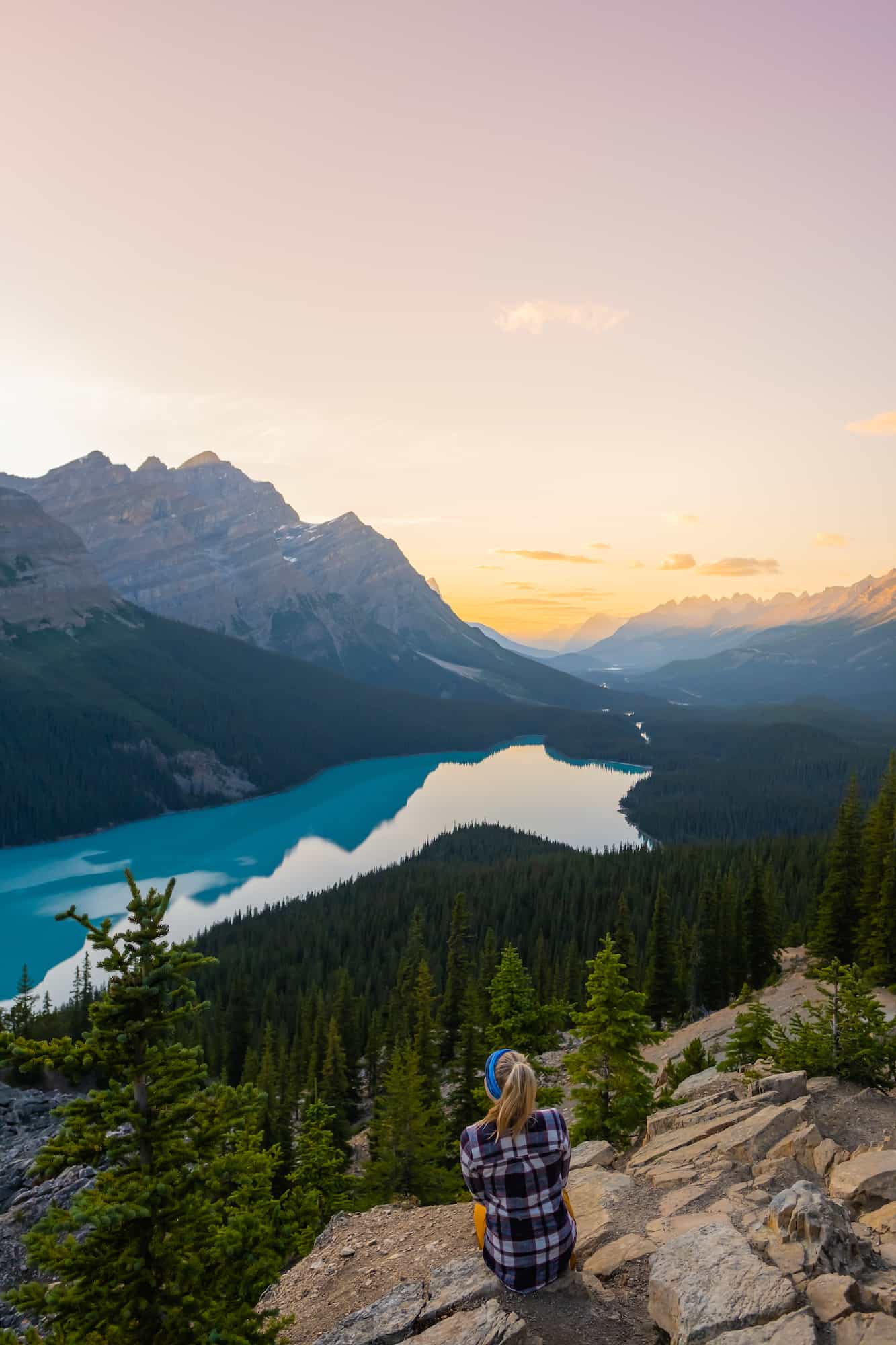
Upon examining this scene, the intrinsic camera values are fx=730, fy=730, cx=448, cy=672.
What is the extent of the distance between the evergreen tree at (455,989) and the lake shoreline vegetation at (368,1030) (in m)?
0.22

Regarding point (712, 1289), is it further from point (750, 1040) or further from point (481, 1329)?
point (750, 1040)

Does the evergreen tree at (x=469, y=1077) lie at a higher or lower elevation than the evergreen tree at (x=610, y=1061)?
lower

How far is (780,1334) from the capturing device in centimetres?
646

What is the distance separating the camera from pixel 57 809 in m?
165

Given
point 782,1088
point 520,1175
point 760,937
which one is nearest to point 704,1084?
point 782,1088

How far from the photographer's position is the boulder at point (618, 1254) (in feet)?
29.0

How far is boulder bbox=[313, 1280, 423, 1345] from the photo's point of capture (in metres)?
8.14

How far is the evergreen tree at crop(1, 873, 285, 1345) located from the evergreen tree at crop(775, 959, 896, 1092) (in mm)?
10891

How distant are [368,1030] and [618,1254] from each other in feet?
155

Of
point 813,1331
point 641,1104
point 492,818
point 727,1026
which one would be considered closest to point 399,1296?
point 813,1331

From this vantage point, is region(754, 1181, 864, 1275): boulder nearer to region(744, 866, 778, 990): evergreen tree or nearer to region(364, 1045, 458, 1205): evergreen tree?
region(364, 1045, 458, 1205): evergreen tree

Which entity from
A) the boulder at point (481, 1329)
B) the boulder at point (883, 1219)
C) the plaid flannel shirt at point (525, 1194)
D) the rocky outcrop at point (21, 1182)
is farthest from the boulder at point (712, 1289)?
the rocky outcrop at point (21, 1182)

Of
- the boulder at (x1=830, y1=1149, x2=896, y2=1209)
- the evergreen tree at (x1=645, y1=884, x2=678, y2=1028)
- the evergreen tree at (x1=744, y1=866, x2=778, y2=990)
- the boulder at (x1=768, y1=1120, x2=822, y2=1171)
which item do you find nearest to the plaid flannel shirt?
the boulder at (x1=830, y1=1149, x2=896, y2=1209)

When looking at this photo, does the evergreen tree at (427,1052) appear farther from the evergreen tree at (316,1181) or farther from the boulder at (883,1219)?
the boulder at (883,1219)
